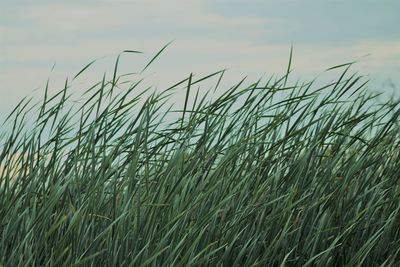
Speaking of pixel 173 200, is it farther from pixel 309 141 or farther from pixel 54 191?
pixel 309 141

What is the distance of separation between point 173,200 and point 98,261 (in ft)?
1.09

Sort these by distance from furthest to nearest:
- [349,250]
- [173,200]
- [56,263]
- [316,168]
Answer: [316,168] → [349,250] → [173,200] → [56,263]

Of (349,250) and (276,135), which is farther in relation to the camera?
(276,135)

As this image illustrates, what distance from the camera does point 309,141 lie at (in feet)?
10.6

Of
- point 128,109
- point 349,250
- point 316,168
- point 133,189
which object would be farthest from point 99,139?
point 349,250

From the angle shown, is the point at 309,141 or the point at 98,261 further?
the point at 309,141

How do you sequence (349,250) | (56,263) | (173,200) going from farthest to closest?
1. (349,250)
2. (173,200)
3. (56,263)

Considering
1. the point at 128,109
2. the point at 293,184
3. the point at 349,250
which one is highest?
the point at 128,109

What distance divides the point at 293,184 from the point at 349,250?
1.12ft

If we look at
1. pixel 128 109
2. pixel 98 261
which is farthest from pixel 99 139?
pixel 98 261

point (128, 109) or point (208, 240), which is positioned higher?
point (128, 109)

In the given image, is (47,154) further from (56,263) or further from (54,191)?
(56,263)

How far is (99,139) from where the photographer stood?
10.1 ft

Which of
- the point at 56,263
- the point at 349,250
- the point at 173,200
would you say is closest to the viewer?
the point at 56,263
